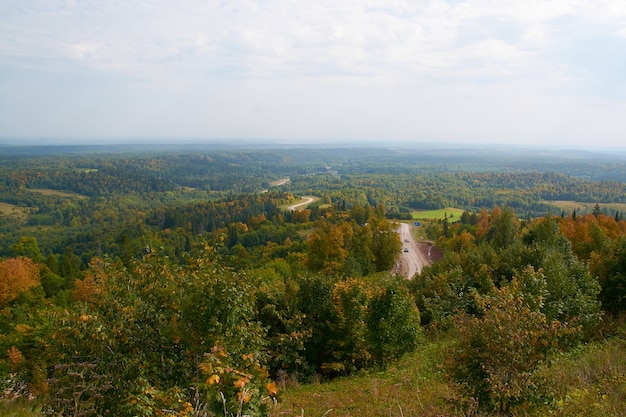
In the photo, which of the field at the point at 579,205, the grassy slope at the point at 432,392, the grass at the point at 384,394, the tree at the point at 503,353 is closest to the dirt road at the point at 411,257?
the grass at the point at 384,394

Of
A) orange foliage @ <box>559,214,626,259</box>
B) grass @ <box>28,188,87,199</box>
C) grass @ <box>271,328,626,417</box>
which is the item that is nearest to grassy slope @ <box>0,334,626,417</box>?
grass @ <box>271,328,626,417</box>

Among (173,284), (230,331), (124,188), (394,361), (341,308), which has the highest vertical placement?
(173,284)

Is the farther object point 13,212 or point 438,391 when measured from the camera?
point 13,212

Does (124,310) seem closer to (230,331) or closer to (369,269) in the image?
(230,331)

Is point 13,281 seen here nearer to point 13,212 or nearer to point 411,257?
point 411,257

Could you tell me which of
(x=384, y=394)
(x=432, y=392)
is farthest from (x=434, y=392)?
(x=384, y=394)

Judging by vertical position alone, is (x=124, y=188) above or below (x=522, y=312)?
below

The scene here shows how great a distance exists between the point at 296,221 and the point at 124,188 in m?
135

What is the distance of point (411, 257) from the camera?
63875mm

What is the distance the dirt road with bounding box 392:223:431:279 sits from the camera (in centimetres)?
5458

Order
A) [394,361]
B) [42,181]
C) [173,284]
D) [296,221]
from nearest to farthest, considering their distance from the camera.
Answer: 1. [173,284]
2. [394,361]
3. [296,221]
4. [42,181]

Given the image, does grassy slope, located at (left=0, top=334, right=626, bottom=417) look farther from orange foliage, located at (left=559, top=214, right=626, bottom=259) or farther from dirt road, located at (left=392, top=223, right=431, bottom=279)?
dirt road, located at (left=392, top=223, right=431, bottom=279)

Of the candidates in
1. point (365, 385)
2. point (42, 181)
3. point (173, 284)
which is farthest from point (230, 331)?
point (42, 181)

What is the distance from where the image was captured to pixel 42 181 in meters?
196
